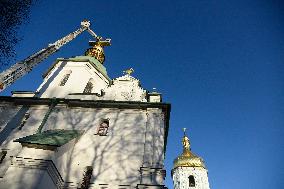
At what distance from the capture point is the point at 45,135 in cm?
1285

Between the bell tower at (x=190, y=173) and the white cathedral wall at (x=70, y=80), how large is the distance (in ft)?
69.8

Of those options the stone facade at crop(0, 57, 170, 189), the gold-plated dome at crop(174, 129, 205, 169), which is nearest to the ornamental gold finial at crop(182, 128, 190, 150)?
the gold-plated dome at crop(174, 129, 205, 169)

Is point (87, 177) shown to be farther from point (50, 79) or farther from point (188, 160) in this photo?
point (188, 160)

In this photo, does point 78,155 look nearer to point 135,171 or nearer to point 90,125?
point 90,125

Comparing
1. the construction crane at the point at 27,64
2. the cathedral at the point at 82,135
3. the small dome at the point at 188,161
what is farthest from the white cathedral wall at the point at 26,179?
the small dome at the point at 188,161

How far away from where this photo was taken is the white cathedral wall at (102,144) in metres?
12.3

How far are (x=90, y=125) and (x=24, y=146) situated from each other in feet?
12.9

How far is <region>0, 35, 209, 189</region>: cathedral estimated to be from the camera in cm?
1138

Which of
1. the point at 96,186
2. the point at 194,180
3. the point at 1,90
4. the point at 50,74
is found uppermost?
the point at 194,180

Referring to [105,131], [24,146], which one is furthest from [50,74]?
[24,146]

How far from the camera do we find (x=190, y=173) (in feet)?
120

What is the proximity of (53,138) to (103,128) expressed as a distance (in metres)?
3.12

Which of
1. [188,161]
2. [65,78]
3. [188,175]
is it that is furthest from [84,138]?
[188,161]

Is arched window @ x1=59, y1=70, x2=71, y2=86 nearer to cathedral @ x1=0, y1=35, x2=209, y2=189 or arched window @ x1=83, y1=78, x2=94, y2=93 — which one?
cathedral @ x1=0, y1=35, x2=209, y2=189
